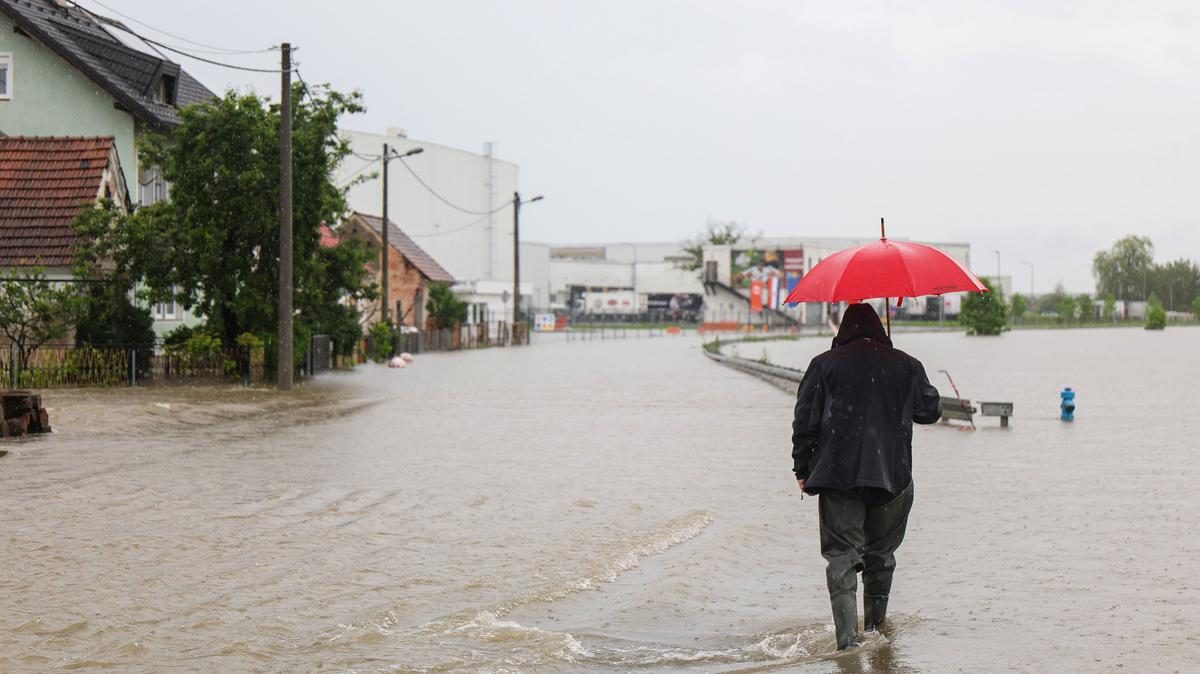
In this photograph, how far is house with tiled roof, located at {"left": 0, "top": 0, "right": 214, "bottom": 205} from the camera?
130 ft

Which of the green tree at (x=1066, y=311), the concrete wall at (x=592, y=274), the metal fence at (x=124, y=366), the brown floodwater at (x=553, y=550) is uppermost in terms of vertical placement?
the concrete wall at (x=592, y=274)

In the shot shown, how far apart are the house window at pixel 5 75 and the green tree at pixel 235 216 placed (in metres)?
9.23

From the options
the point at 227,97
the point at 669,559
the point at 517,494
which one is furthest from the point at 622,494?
the point at 227,97

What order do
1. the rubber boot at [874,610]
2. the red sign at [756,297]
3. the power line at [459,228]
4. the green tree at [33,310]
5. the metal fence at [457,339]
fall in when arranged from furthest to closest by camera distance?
1. the red sign at [756,297]
2. the power line at [459,228]
3. the metal fence at [457,339]
4. the green tree at [33,310]
5. the rubber boot at [874,610]

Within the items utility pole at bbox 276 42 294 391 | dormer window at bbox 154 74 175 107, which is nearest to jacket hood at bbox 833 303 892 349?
utility pole at bbox 276 42 294 391

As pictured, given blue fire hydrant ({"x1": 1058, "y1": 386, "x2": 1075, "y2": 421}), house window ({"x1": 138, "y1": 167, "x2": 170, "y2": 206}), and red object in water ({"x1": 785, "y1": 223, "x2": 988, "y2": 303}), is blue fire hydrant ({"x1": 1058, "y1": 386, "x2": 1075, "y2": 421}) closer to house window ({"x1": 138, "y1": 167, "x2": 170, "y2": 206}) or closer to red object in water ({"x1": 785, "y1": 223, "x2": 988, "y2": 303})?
red object in water ({"x1": 785, "y1": 223, "x2": 988, "y2": 303})

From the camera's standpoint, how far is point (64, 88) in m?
40.5

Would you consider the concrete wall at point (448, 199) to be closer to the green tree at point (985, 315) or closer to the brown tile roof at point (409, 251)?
the brown tile roof at point (409, 251)

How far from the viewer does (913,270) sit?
25.7 ft

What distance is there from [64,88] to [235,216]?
11240mm

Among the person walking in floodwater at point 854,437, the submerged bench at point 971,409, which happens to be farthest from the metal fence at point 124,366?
the person walking in floodwater at point 854,437

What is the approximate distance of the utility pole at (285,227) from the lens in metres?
30.2

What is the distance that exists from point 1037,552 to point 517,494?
5.41 metres

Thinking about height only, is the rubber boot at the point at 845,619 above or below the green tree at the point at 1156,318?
below
